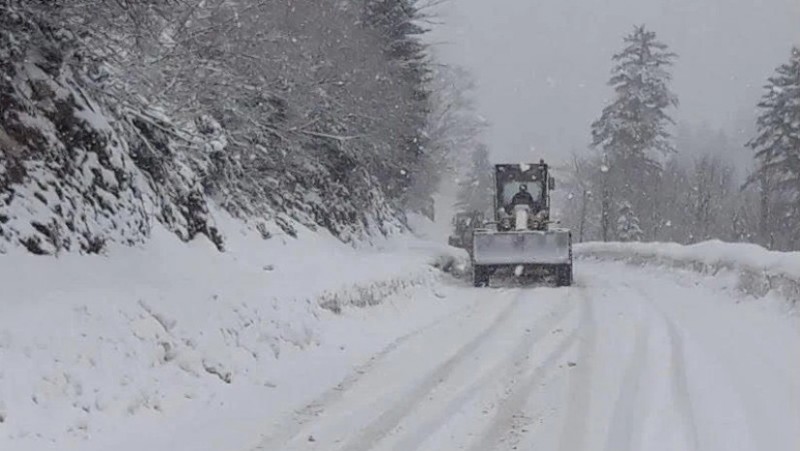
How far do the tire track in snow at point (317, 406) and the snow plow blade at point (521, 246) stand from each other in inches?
383

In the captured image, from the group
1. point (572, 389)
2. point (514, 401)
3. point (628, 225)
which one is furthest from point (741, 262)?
point (628, 225)

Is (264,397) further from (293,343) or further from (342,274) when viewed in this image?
(342,274)

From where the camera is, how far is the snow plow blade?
67.6 ft

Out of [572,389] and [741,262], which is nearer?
[572,389]

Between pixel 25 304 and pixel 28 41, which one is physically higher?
pixel 28 41

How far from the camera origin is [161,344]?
792 cm

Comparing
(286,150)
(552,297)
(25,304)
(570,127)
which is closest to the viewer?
(25,304)

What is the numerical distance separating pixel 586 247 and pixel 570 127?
156m

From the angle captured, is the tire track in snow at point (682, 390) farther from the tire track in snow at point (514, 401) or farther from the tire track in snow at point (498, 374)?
the tire track in snow at point (498, 374)

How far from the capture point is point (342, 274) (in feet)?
47.0

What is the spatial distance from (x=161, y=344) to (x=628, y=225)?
45802 mm

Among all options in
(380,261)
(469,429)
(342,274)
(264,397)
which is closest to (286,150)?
(380,261)

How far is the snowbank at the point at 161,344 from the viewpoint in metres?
6.36

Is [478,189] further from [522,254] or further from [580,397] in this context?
[580,397]
